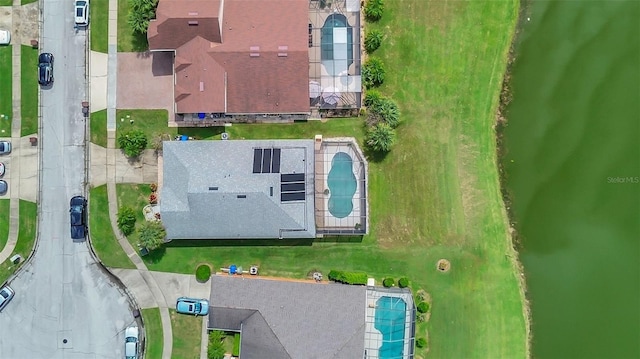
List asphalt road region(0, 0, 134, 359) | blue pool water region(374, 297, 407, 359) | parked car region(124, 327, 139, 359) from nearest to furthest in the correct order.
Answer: blue pool water region(374, 297, 407, 359) < parked car region(124, 327, 139, 359) < asphalt road region(0, 0, 134, 359)

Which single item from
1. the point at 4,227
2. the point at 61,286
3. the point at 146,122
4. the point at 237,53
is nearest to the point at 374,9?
the point at 237,53

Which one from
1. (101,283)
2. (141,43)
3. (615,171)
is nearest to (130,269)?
(101,283)

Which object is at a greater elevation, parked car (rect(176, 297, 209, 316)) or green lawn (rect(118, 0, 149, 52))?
green lawn (rect(118, 0, 149, 52))

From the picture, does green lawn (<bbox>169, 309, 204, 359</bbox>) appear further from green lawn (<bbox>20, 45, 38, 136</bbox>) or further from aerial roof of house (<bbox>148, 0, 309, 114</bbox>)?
green lawn (<bbox>20, 45, 38, 136</bbox>)

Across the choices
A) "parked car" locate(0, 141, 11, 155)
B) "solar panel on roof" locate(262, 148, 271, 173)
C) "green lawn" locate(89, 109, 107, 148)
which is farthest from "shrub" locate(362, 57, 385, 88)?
"parked car" locate(0, 141, 11, 155)

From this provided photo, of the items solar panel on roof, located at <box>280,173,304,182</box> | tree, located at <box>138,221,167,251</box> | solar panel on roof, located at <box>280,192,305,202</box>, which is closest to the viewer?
solar panel on roof, located at <box>280,192,305,202</box>

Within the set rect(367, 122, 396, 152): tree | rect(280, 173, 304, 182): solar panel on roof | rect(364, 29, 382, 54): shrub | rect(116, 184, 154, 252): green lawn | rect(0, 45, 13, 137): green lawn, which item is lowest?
rect(116, 184, 154, 252): green lawn

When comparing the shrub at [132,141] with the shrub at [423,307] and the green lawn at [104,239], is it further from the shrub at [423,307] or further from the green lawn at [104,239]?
the shrub at [423,307]
